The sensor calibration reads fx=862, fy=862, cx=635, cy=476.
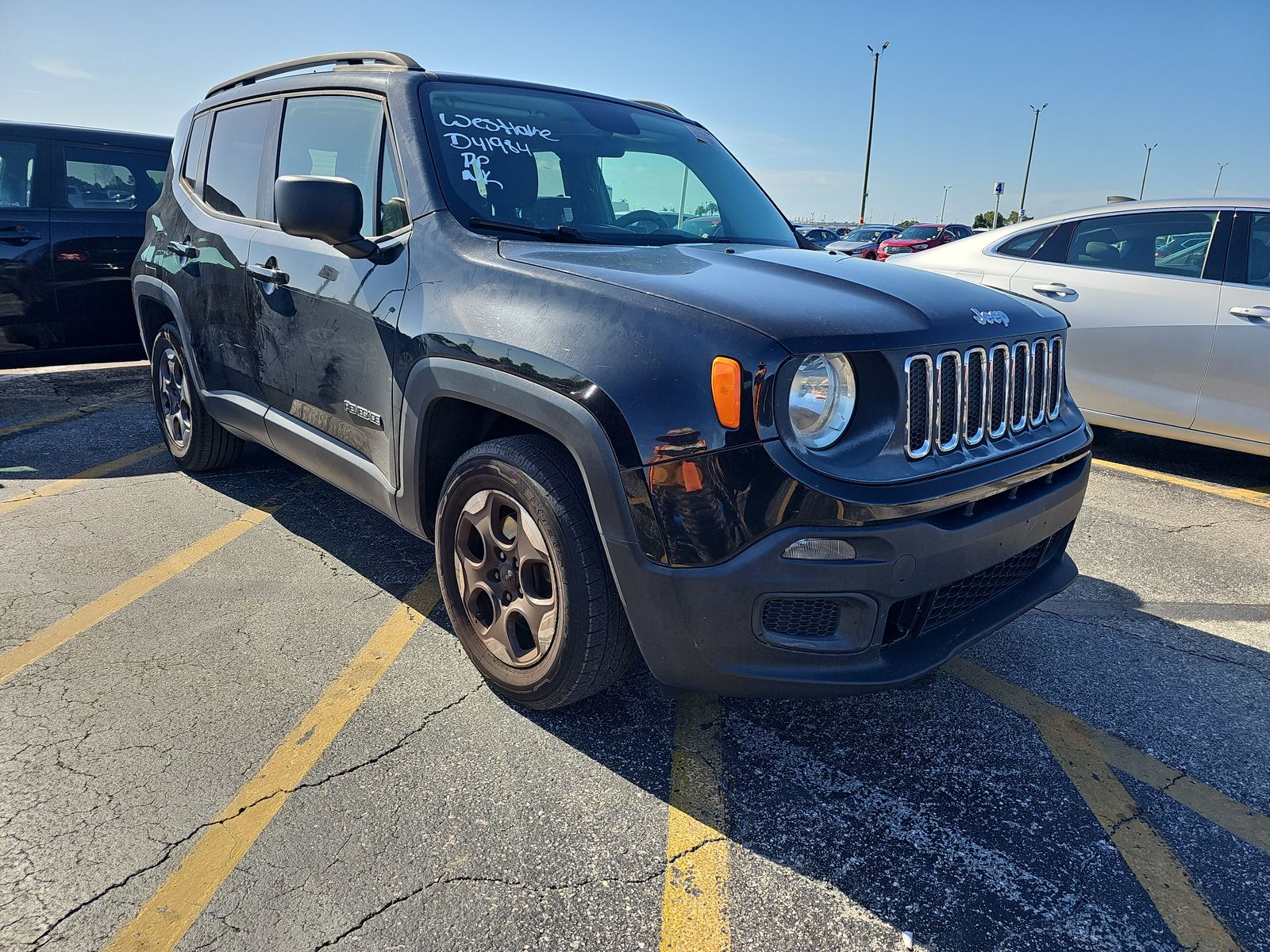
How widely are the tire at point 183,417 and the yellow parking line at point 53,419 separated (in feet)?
5.47

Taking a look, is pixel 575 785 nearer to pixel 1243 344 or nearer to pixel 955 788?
pixel 955 788

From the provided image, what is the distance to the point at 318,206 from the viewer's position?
2.66m

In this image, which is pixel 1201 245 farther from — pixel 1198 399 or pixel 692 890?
pixel 692 890

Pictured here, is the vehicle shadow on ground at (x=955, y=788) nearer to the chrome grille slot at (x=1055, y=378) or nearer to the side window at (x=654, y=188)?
the chrome grille slot at (x=1055, y=378)

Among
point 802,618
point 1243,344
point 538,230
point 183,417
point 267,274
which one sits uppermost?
point 538,230

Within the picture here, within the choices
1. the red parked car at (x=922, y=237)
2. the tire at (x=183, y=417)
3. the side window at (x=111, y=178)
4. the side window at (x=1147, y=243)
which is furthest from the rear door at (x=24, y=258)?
the red parked car at (x=922, y=237)

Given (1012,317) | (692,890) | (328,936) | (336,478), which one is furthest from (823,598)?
(336,478)

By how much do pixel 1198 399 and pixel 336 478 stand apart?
189 inches

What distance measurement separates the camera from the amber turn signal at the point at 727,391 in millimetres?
1988

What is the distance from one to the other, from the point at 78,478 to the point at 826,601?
180 inches

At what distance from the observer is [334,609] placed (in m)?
3.36

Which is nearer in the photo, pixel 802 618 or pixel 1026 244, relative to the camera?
pixel 802 618

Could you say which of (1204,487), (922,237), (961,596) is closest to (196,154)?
(961,596)

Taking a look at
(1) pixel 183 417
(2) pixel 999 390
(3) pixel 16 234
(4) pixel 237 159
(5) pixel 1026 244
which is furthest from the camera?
(5) pixel 1026 244
